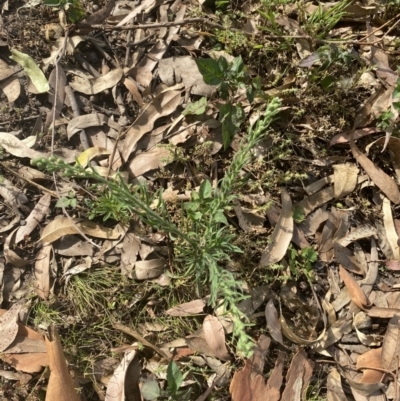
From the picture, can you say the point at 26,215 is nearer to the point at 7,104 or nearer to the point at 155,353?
the point at 7,104

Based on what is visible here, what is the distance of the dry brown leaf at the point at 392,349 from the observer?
2.24 m

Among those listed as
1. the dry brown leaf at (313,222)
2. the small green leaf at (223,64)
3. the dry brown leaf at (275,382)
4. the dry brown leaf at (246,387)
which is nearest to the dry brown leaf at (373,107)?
the dry brown leaf at (313,222)

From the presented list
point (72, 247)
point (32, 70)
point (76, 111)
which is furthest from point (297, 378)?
point (32, 70)

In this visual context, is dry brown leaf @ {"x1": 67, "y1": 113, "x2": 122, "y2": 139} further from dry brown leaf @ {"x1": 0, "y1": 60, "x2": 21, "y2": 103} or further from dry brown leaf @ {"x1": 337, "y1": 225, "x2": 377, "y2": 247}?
dry brown leaf @ {"x1": 337, "y1": 225, "x2": 377, "y2": 247}

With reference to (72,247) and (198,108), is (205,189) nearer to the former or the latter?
(198,108)

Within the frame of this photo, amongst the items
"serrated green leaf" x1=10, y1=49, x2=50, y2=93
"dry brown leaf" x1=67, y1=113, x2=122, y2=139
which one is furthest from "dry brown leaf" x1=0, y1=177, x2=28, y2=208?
"serrated green leaf" x1=10, y1=49, x2=50, y2=93

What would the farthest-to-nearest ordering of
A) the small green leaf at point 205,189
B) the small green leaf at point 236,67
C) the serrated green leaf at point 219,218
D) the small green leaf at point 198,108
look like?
the small green leaf at point 198,108 < the small green leaf at point 236,67 < the small green leaf at point 205,189 < the serrated green leaf at point 219,218

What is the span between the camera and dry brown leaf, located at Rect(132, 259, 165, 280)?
227 cm

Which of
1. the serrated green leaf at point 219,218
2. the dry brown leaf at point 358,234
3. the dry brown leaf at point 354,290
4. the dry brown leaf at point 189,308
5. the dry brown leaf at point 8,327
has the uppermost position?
the serrated green leaf at point 219,218

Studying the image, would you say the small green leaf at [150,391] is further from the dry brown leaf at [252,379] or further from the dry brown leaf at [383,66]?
the dry brown leaf at [383,66]

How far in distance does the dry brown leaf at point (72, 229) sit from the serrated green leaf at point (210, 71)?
2.76 feet

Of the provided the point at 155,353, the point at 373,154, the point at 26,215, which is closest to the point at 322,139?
the point at 373,154

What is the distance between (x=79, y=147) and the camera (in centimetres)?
236

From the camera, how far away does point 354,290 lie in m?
2.28
